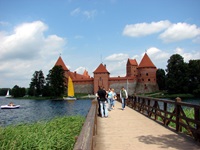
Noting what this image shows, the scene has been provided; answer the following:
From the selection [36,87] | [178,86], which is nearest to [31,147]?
[178,86]

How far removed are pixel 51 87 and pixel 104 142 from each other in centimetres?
6218

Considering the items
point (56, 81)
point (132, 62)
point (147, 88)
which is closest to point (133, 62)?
point (132, 62)

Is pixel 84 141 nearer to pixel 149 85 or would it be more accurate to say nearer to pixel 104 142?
pixel 104 142

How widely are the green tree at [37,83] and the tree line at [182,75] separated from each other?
40120 mm

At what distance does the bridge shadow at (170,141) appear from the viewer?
550cm

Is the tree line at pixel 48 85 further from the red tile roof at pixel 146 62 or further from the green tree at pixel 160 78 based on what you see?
the green tree at pixel 160 78

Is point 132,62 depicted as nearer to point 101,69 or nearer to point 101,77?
point 101,69

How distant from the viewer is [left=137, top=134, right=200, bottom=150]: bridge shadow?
18.0 ft

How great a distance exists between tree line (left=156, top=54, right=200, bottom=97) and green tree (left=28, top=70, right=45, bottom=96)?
40.1m

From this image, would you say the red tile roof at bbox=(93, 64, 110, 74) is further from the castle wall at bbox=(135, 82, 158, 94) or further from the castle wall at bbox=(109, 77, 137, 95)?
the castle wall at bbox=(135, 82, 158, 94)

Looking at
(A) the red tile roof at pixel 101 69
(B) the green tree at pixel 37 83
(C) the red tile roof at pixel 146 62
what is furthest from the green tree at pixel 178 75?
(B) the green tree at pixel 37 83

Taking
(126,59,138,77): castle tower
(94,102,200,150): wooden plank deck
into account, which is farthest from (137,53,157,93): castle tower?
(94,102,200,150): wooden plank deck

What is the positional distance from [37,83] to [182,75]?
1761 inches

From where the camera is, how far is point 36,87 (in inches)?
3159
